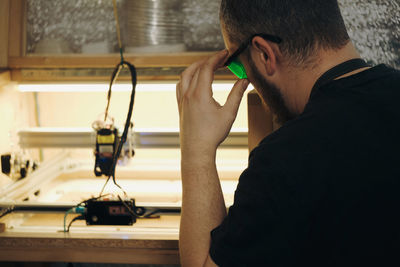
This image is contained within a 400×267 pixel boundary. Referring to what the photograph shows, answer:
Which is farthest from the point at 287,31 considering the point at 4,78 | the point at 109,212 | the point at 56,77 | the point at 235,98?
the point at 4,78

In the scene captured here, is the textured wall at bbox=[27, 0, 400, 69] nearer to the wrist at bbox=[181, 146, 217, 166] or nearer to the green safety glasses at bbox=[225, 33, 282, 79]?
the green safety glasses at bbox=[225, 33, 282, 79]

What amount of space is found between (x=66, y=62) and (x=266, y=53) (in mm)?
1066

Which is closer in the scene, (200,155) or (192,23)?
(200,155)

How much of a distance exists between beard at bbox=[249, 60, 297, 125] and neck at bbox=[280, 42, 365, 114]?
0.02 meters

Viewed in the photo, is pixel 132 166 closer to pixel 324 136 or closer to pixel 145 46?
pixel 145 46

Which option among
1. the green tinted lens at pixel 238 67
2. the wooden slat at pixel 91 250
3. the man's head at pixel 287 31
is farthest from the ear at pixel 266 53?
the wooden slat at pixel 91 250

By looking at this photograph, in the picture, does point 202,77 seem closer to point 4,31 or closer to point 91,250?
point 91,250

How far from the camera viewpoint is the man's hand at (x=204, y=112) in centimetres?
111

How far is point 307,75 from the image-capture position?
95cm

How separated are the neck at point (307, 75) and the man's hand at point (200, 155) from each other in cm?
20

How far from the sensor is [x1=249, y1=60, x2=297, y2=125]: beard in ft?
3.36

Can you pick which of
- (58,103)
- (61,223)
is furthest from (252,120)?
(58,103)

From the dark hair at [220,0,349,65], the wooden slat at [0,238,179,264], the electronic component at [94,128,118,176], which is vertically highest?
the dark hair at [220,0,349,65]

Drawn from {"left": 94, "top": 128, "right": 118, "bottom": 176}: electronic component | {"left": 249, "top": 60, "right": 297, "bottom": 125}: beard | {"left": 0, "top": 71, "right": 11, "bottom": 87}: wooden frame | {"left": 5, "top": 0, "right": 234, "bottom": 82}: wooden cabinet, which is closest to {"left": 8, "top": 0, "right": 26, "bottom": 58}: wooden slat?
{"left": 5, "top": 0, "right": 234, "bottom": 82}: wooden cabinet
